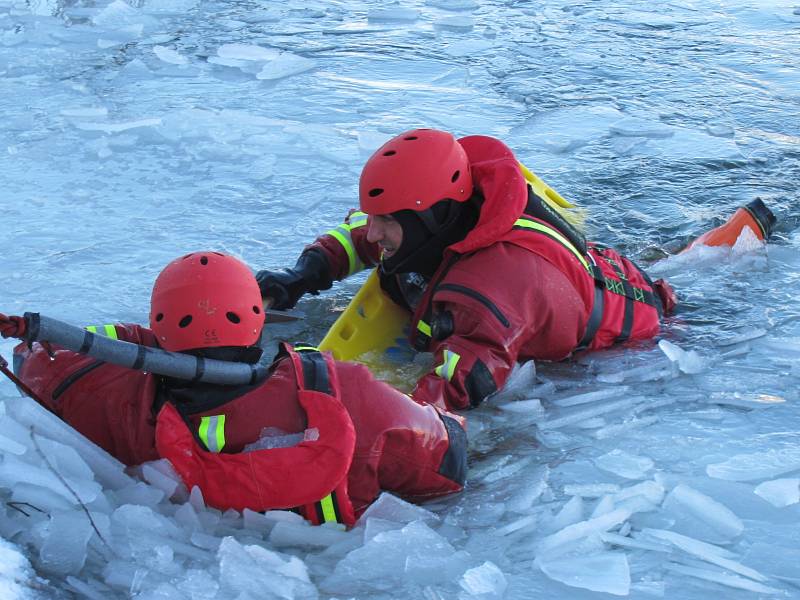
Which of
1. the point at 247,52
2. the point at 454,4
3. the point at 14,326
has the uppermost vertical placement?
the point at 454,4

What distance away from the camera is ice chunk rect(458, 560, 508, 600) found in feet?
8.61

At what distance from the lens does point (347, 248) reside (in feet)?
15.4

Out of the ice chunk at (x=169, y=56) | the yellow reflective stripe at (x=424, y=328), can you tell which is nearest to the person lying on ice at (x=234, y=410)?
the yellow reflective stripe at (x=424, y=328)

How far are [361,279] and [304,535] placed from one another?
2445 millimetres

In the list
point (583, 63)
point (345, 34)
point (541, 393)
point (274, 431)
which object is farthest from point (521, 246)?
point (345, 34)

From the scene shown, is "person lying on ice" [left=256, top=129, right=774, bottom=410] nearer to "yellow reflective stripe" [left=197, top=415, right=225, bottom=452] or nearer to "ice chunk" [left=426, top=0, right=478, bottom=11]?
"yellow reflective stripe" [left=197, top=415, right=225, bottom=452]

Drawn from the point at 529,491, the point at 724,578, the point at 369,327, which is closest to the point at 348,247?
the point at 369,327

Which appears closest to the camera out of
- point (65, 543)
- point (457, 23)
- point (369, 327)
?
point (65, 543)

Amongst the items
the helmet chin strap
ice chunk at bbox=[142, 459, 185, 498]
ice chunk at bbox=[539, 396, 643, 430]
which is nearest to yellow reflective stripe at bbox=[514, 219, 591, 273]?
the helmet chin strap

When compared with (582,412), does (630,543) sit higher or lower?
higher

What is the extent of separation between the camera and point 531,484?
3.26m

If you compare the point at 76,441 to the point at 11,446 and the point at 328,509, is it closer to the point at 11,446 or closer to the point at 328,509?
the point at 11,446

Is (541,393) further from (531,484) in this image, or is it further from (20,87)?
(20,87)

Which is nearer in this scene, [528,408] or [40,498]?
[40,498]
